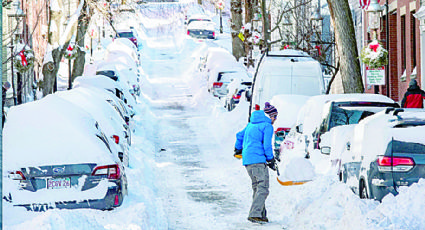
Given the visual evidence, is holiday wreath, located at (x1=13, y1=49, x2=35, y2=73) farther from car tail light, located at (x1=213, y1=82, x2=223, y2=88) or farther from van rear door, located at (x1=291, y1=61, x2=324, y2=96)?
car tail light, located at (x1=213, y1=82, x2=223, y2=88)

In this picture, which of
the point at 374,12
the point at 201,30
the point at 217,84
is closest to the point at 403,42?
the point at 374,12

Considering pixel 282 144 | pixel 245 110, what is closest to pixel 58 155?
pixel 282 144

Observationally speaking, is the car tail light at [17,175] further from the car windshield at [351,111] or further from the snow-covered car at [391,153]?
the car windshield at [351,111]

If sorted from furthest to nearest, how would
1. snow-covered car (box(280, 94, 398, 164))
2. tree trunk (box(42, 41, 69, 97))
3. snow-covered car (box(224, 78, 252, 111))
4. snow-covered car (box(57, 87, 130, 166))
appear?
snow-covered car (box(224, 78, 252, 111)) → tree trunk (box(42, 41, 69, 97)) → snow-covered car (box(57, 87, 130, 166)) → snow-covered car (box(280, 94, 398, 164))

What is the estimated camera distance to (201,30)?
7575 centimetres

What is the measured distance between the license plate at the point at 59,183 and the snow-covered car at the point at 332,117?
14.7 ft

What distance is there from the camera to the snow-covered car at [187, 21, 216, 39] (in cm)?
7569

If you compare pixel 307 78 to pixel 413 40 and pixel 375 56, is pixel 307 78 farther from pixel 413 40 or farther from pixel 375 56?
pixel 413 40

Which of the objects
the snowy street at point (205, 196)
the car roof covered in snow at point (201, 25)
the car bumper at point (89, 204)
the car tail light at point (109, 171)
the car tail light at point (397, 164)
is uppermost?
the car roof covered in snow at point (201, 25)

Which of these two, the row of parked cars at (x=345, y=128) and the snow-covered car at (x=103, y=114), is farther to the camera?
the snow-covered car at (x=103, y=114)

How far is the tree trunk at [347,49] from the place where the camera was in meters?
22.1

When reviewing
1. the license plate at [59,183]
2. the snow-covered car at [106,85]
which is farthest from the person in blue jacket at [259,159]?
the snow-covered car at [106,85]

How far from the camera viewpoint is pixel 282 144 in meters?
17.0

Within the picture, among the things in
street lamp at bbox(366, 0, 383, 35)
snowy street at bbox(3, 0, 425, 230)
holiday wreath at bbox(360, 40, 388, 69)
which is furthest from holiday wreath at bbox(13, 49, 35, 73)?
street lamp at bbox(366, 0, 383, 35)
